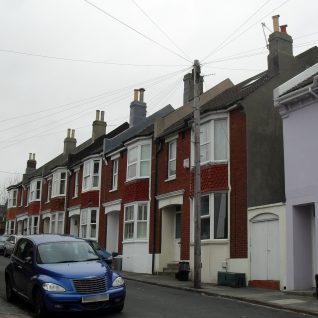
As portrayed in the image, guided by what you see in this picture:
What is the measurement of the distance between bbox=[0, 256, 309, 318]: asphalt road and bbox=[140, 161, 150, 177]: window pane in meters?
11.2

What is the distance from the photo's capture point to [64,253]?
11633 millimetres

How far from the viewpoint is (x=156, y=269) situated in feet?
77.4

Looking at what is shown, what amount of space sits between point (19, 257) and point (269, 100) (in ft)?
40.0

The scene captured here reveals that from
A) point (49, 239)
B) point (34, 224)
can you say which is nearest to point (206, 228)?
point (49, 239)

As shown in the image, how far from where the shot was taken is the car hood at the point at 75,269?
1033 cm

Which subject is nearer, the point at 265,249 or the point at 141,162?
the point at 265,249

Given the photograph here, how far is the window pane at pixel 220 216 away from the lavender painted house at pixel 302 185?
3.43 metres

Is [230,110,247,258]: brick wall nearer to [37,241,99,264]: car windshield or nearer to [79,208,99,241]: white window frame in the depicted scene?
[37,241,99,264]: car windshield

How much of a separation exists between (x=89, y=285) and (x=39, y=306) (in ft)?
3.66

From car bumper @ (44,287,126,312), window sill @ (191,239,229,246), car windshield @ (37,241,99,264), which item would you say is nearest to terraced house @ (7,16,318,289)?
window sill @ (191,239,229,246)

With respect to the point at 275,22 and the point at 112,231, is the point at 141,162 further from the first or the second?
the point at 275,22

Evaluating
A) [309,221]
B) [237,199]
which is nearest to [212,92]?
[237,199]

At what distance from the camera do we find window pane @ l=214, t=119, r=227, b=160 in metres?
20.2

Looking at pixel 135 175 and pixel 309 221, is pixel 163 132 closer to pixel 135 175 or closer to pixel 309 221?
pixel 135 175
